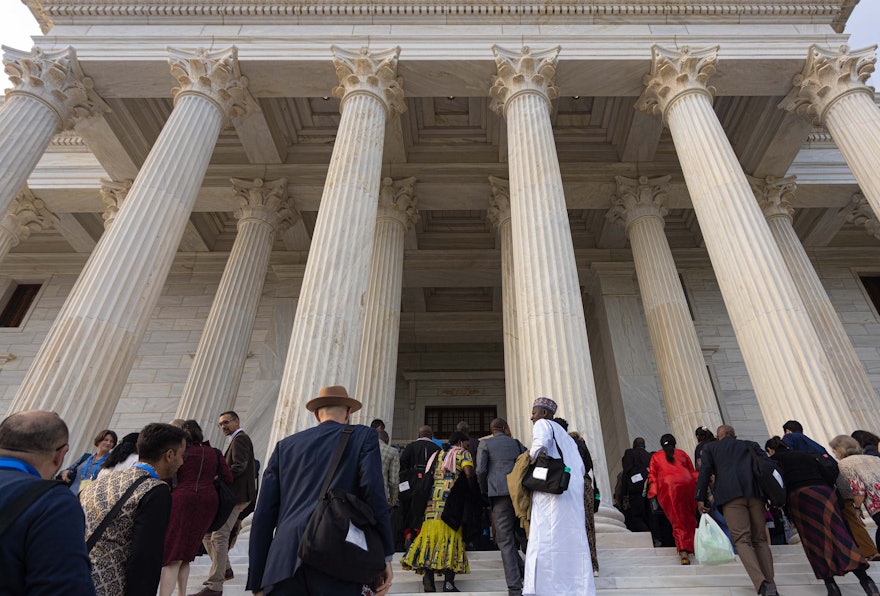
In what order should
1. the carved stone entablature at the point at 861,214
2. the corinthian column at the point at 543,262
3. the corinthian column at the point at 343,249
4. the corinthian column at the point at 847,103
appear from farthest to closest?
1. the carved stone entablature at the point at 861,214
2. the corinthian column at the point at 847,103
3. the corinthian column at the point at 343,249
4. the corinthian column at the point at 543,262

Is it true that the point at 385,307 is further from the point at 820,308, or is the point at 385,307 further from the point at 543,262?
the point at 820,308

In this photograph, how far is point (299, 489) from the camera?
3.74 m

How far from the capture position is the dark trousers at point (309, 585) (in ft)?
11.0

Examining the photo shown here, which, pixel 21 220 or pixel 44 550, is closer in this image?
pixel 44 550

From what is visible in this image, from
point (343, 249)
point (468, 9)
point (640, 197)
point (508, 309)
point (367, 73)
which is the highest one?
point (468, 9)

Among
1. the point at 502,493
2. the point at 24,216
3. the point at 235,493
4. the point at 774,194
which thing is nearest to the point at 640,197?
the point at 774,194

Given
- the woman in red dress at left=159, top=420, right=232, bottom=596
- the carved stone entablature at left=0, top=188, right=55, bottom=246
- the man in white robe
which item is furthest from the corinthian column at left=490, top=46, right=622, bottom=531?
the carved stone entablature at left=0, top=188, right=55, bottom=246

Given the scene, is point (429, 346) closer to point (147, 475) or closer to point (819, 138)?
point (819, 138)

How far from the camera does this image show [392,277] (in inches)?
642

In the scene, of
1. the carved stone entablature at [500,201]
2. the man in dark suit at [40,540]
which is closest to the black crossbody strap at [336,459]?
the man in dark suit at [40,540]

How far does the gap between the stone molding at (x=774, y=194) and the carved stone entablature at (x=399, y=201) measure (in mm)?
10691

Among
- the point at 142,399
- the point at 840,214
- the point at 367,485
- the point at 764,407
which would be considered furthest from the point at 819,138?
the point at 142,399

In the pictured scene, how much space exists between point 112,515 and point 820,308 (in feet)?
57.9

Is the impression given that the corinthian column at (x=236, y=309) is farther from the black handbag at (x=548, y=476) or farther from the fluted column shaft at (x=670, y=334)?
the fluted column shaft at (x=670, y=334)
